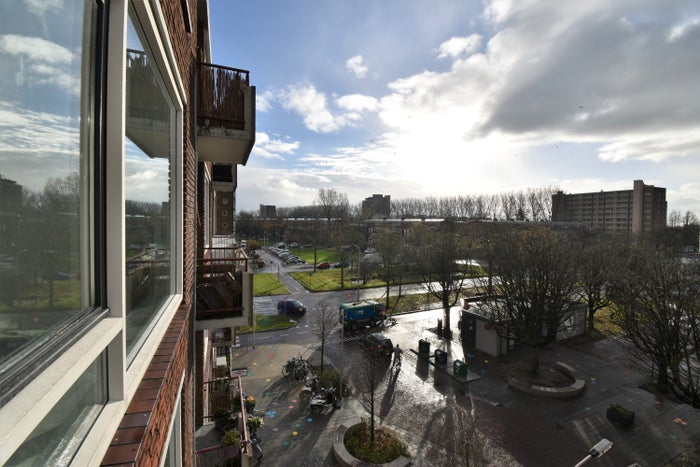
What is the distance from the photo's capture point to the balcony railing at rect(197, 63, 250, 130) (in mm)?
5609

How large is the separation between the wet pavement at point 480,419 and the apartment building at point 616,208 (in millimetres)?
77931

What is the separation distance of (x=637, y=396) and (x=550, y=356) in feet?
14.0

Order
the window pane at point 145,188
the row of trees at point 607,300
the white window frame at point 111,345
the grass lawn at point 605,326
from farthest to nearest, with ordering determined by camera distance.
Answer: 1. the grass lawn at point 605,326
2. the row of trees at point 607,300
3. the window pane at point 145,188
4. the white window frame at point 111,345

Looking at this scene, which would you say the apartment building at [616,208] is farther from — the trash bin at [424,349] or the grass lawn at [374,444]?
the grass lawn at [374,444]

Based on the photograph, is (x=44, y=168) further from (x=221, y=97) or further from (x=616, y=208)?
(x=616, y=208)

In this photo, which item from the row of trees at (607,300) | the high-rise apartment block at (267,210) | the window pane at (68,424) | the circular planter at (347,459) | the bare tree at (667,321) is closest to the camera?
the window pane at (68,424)

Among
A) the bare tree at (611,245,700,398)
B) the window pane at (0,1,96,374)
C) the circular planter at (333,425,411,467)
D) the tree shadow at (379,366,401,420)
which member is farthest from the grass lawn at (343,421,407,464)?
the window pane at (0,1,96,374)

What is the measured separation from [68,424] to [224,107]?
5.51m

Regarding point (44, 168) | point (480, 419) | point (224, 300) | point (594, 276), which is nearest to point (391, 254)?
point (594, 276)

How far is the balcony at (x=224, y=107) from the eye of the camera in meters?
5.61

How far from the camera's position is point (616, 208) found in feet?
291

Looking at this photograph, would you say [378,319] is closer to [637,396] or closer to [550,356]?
[550,356]

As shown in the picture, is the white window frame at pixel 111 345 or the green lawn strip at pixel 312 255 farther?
the green lawn strip at pixel 312 255

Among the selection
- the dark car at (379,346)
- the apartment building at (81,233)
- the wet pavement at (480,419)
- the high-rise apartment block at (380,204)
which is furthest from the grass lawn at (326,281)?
the high-rise apartment block at (380,204)
